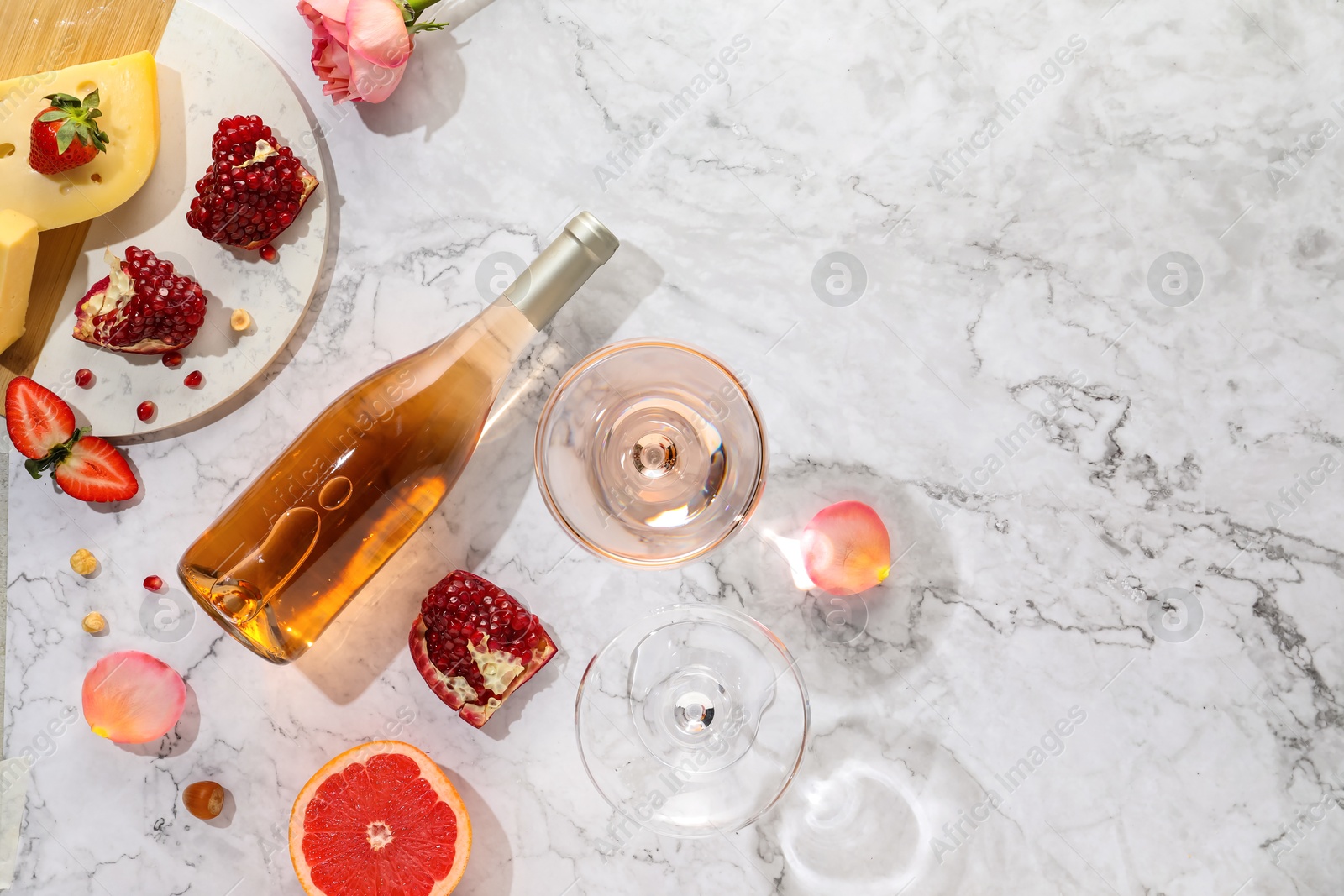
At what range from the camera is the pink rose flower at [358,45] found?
984 mm

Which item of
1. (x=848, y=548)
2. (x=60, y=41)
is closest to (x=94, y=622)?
(x=60, y=41)

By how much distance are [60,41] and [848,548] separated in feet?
3.92

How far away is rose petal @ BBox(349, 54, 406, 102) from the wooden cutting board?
267 millimetres

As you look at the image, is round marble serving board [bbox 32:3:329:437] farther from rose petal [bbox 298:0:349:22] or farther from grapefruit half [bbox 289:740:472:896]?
grapefruit half [bbox 289:740:472:896]

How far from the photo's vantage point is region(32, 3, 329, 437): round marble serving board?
105 cm

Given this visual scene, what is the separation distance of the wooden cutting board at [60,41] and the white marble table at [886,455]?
0.12 metres

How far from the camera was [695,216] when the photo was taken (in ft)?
3.59

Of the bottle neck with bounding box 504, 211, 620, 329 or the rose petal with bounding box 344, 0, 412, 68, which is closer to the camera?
the bottle neck with bounding box 504, 211, 620, 329

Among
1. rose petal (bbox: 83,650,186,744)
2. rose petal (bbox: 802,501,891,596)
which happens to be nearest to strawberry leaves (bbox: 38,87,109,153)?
rose petal (bbox: 83,650,186,744)

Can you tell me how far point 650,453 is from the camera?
1006 millimetres

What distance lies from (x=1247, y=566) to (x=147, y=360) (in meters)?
1.46

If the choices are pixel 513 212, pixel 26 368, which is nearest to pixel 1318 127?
pixel 513 212

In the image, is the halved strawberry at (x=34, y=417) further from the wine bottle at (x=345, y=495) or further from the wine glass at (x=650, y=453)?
the wine glass at (x=650, y=453)

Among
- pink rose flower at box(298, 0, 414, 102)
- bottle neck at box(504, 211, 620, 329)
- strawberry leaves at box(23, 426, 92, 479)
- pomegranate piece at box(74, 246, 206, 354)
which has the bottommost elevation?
strawberry leaves at box(23, 426, 92, 479)
